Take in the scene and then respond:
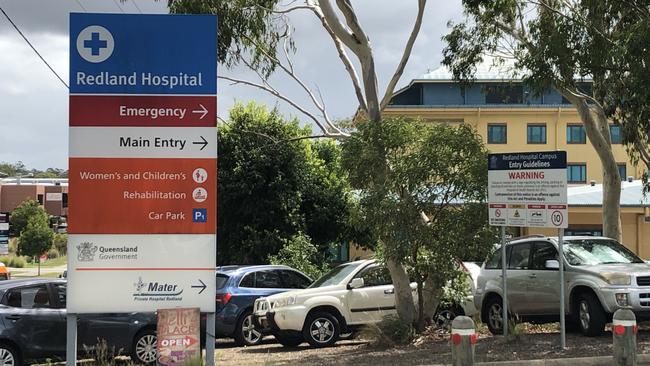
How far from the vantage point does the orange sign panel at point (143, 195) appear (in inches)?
256

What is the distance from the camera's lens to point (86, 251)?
6.52 metres

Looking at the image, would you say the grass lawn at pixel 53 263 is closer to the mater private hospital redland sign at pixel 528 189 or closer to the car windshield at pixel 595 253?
the car windshield at pixel 595 253

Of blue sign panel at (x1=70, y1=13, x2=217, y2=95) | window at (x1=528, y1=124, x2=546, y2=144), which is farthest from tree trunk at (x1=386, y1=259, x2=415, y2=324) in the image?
window at (x1=528, y1=124, x2=546, y2=144)

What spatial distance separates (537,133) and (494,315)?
42432mm

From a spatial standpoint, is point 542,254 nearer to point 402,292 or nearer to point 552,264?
point 552,264

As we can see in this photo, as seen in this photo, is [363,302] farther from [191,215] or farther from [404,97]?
[404,97]

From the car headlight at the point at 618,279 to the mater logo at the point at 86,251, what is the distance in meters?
8.05

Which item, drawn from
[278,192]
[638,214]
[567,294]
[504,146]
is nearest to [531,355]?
[567,294]

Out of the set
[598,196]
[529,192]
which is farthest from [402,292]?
[598,196]

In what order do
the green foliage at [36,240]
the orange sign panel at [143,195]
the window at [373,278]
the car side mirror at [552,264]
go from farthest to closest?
1. the green foliage at [36,240]
2. the window at [373,278]
3. the car side mirror at [552,264]
4. the orange sign panel at [143,195]

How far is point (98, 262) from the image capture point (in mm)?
6535

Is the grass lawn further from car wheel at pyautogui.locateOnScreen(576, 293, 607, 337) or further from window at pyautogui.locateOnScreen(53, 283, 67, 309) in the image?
car wheel at pyautogui.locateOnScreen(576, 293, 607, 337)

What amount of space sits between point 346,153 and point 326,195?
14.0 metres

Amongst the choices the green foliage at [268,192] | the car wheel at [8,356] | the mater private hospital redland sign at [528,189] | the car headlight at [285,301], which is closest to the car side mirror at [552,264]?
the mater private hospital redland sign at [528,189]
